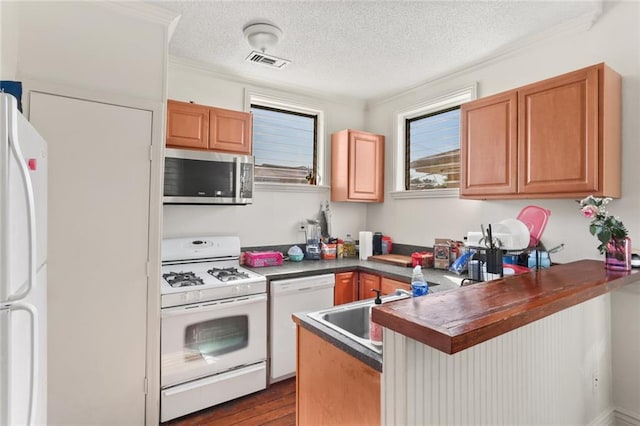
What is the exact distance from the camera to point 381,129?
3.86m

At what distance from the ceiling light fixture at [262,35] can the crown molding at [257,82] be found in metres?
0.74

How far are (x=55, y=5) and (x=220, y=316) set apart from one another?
2.15 meters

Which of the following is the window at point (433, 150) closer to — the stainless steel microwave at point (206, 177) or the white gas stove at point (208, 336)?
the stainless steel microwave at point (206, 177)

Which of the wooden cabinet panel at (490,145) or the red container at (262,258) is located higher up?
the wooden cabinet panel at (490,145)

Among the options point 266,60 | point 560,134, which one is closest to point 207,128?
point 266,60

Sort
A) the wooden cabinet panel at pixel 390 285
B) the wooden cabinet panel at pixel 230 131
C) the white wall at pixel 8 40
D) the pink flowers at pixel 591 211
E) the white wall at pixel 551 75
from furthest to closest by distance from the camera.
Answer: the wooden cabinet panel at pixel 230 131, the wooden cabinet panel at pixel 390 285, the white wall at pixel 551 75, the pink flowers at pixel 591 211, the white wall at pixel 8 40

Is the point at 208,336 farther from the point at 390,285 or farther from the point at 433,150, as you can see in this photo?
the point at 433,150

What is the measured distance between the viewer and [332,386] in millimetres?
1369

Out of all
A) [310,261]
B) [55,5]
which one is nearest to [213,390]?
[310,261]

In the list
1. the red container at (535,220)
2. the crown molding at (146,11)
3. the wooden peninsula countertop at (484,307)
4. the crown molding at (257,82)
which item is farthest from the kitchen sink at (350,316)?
the crown molding at (257,82)

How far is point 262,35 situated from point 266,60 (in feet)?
1.17

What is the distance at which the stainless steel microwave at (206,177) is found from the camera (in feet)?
8.48

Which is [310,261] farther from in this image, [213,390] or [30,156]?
[30,156]

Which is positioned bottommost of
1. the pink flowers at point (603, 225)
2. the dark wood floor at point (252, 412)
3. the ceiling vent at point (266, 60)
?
the dark wood floor at point (252, 412)
